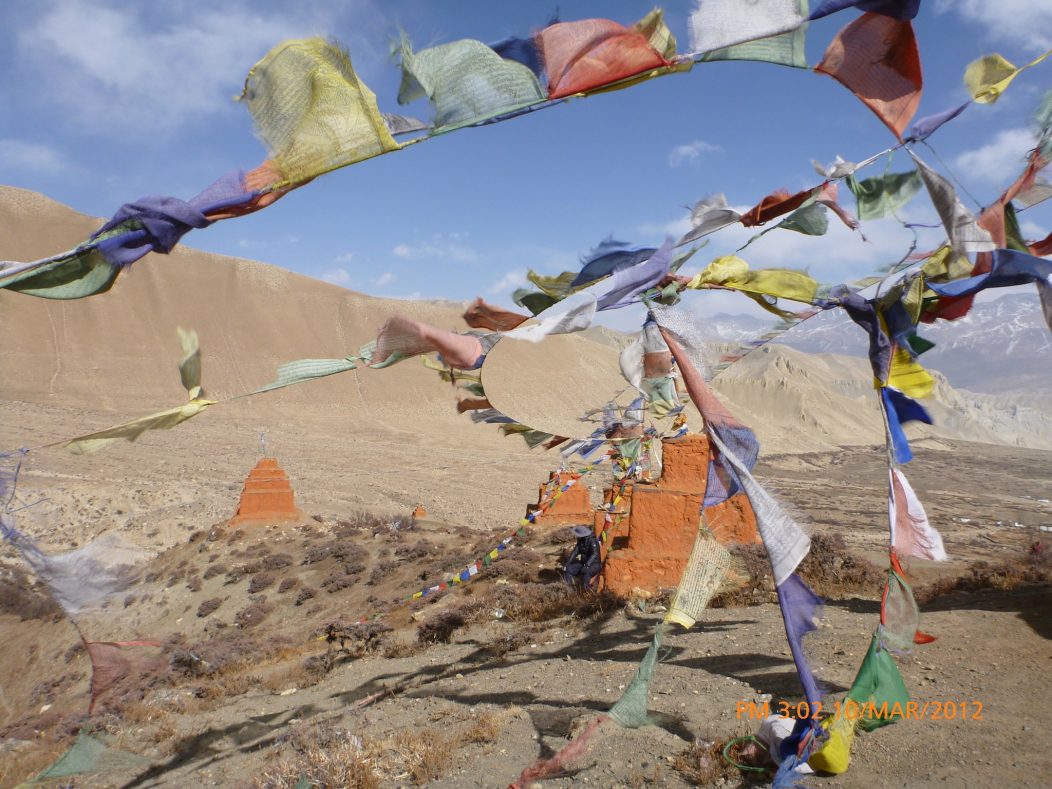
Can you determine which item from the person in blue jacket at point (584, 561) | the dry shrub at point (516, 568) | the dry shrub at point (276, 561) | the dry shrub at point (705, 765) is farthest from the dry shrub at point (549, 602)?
the dry shrub at point (276, 561)

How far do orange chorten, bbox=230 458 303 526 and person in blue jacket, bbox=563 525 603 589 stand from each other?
36.1ft

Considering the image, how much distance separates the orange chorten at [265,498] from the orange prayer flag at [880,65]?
55.7ft

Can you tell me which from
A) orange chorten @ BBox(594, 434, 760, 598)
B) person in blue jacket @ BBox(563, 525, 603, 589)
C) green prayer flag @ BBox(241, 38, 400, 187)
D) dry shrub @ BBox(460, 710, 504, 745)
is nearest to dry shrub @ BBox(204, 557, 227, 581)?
person in blue jacket @ BBox(563, 525, 603, 589)

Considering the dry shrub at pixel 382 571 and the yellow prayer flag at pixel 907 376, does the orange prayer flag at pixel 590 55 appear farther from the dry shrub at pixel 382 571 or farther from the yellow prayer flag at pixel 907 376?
the dry shrub at pixel 382 571

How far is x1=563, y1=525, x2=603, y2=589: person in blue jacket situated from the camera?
903cm

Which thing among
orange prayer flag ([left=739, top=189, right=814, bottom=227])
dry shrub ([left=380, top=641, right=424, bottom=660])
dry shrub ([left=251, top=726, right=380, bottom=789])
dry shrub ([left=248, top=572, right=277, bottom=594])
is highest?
orange prayer flag ([left=739, top=189, right=814, bottom=227])

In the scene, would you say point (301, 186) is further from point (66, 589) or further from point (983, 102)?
point (983, 102)

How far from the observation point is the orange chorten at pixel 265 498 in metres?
17.8

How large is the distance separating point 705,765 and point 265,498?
16037 mm

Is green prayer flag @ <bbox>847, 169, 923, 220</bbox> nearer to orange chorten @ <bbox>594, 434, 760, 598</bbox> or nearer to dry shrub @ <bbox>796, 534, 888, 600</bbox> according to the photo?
orange chorten @ <bbox>594, 434, 760, 598</bbox>

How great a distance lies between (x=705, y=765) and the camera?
13.1 ft

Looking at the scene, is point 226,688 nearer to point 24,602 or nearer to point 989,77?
point 24,602

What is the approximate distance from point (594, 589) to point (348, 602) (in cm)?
616

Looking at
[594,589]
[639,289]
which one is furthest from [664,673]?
[639,289]
